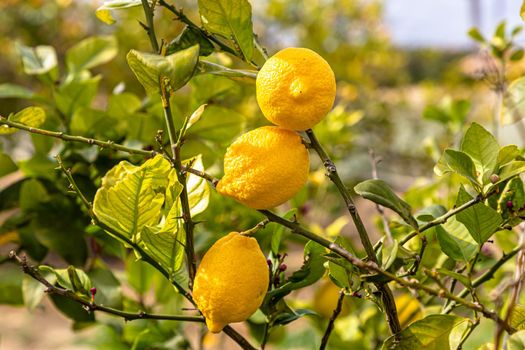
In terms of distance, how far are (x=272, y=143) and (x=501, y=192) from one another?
24cm

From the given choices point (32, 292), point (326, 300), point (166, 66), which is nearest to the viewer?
point (166, 66)

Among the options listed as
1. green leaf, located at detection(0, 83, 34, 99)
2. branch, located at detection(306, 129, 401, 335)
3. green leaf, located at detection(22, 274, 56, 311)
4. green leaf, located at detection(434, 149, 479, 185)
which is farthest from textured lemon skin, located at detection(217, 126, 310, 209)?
green leaf, located at detection(0, 83, 34, 99)

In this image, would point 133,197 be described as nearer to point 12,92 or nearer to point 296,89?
point 296,89

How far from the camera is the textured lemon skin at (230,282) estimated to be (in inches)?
18.9

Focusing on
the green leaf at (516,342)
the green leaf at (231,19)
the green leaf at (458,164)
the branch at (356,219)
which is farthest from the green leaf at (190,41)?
the green leaf at (516,342)

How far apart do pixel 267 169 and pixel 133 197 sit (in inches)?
4.8

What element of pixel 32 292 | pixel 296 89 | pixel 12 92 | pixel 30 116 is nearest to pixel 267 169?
pixel 296 89

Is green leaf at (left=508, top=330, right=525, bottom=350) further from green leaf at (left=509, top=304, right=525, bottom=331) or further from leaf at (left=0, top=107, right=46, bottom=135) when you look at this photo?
leaf at (left=0, top=107, right=46, bottom=135)

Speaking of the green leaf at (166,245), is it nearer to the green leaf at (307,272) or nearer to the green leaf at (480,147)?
the green leaf at (307,272)

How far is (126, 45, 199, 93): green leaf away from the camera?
424mm

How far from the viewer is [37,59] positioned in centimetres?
92

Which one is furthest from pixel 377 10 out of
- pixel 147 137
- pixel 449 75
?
pixel 147 137

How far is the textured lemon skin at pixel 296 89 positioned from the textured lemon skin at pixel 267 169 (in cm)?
2

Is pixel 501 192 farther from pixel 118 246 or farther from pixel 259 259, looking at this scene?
pixel 118 246
